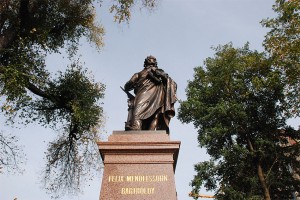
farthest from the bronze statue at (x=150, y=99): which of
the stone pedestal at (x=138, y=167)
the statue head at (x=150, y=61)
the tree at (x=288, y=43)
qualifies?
the tree at (x=288, y=43)

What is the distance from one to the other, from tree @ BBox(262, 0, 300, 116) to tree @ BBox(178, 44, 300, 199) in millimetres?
1453

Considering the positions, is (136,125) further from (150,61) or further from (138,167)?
(150,61)

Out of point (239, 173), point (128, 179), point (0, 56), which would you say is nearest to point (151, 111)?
point (128, 179)

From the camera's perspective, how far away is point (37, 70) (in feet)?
51.5

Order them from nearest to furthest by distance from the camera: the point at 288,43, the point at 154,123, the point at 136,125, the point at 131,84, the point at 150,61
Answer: the point at 136,125 → the point at 154,123 → the point at 131,84 → the point at 150,61 → the point at 288,43

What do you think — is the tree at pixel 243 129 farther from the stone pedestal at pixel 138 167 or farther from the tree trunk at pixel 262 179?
the stone pedestal at pixel 138 167

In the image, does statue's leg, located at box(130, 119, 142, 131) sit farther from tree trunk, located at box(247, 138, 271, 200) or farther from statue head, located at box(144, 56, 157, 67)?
tree trunk, located at box(247, 138, 271, 200)

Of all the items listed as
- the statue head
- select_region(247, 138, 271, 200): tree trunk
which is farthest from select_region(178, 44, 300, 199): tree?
the statue head

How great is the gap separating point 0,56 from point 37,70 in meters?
2.32

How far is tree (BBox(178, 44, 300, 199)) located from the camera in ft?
61.1

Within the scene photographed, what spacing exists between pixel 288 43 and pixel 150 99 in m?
10.3

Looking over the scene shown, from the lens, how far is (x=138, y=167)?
253 inches

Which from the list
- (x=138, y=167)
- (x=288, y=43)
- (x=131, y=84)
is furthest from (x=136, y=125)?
(x=288, y=43)

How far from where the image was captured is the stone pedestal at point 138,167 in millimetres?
6062
